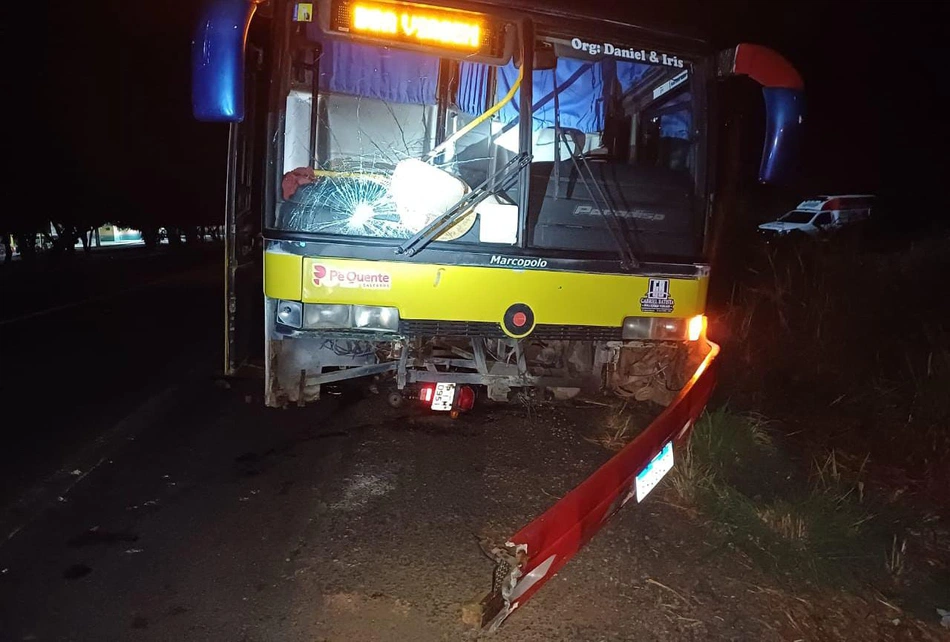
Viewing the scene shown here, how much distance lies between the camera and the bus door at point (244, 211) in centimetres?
471

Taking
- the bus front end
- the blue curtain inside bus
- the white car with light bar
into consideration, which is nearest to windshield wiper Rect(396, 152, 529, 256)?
the bus front end

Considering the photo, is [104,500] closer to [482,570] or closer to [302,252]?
[302,252]

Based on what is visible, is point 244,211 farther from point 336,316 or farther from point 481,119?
point 481,119

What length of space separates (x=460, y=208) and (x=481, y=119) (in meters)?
0.59

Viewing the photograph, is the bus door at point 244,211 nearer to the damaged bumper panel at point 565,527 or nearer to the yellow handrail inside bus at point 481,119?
the yellow handrail inside bus at point 481,119

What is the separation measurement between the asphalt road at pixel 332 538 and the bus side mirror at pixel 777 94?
234 cm

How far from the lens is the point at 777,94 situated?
4.64 m

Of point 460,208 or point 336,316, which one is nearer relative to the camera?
point 460,208

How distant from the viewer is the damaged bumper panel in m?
2.72

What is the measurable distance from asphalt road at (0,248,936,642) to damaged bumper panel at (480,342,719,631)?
316 millimetres

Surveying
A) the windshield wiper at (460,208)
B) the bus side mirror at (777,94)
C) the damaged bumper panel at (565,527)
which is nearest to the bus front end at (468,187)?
the windshield wiper at (460,208)

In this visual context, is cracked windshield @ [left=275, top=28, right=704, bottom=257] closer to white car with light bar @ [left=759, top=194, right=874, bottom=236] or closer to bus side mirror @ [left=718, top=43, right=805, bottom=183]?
bus side mirror @ [left=718, top=43, right=805, bottom=183]

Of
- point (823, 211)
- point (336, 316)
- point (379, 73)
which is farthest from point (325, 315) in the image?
point (823, 211)

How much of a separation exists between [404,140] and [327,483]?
223 centimetres
